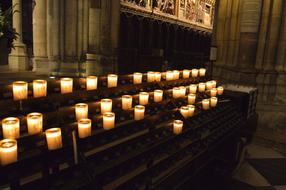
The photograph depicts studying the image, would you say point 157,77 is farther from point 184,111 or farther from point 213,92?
point 213,92

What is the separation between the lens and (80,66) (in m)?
10.1

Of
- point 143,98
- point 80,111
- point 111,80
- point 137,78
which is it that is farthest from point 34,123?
point 137,78

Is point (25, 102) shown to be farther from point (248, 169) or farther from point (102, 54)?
point (102, 54)

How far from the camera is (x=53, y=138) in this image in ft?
8.05

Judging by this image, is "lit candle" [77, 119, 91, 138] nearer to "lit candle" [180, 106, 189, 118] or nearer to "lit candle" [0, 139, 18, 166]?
"lit candle" [0, 139, 18, 166]

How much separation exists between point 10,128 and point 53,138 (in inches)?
15.6

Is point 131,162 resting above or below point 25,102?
below

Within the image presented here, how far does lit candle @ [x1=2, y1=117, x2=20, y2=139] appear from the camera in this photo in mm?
2330

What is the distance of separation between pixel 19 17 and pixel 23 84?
42.3 feet

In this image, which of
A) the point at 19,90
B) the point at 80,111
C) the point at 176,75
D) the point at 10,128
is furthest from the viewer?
the point at 176,75

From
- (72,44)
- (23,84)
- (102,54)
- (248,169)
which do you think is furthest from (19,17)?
(248,169)

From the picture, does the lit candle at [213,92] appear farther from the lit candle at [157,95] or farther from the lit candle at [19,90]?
the lit candle at [19,90]

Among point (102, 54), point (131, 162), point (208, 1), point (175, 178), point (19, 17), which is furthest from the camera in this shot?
point (208, 1)

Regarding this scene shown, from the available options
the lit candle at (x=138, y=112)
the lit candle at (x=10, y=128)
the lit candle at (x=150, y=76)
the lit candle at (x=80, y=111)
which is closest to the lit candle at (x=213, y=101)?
the lit candle at (x=150, y=76)
